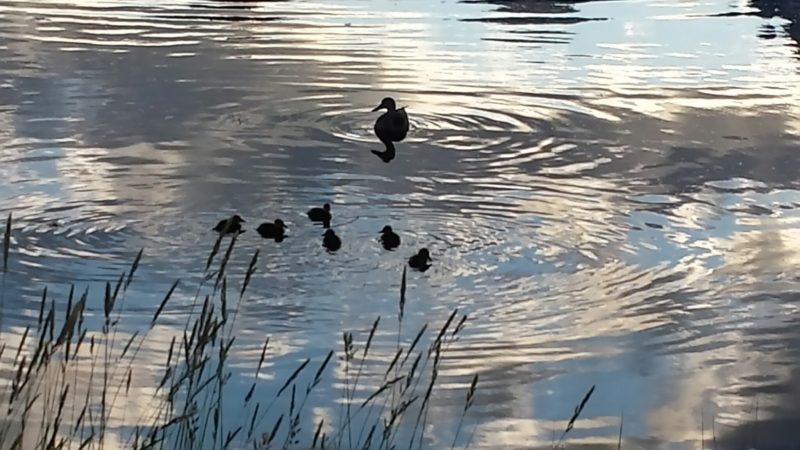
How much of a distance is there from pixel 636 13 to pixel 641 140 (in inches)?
377

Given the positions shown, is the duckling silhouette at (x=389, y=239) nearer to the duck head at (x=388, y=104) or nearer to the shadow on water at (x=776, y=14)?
the duck head at (x=388, y=104)

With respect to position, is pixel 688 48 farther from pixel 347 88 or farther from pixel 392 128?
Answer: pixel 392 128

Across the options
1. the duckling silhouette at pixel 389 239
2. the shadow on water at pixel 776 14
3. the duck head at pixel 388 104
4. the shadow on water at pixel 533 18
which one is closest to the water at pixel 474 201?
the duckling silhouette at pixel 389 239

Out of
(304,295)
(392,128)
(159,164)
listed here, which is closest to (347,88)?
(392,128)

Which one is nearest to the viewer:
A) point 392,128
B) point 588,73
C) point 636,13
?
point 392,128

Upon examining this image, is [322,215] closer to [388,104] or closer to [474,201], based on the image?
[474,201]

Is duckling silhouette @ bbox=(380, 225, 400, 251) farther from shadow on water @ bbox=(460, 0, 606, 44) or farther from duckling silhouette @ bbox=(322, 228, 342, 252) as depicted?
shadow on water @ bbox=(460, 0, 606, 44)

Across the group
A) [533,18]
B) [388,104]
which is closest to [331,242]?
[388,104]

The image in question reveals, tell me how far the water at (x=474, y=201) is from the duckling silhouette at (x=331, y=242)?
9 cm

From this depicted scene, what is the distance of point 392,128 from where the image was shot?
10.4 metres

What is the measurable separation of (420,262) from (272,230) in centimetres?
93

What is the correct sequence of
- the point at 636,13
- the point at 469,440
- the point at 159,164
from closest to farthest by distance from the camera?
the point at 469,440
the point at 159,164
the point at 636,13

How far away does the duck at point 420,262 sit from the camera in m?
7.29

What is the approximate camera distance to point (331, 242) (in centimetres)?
770
